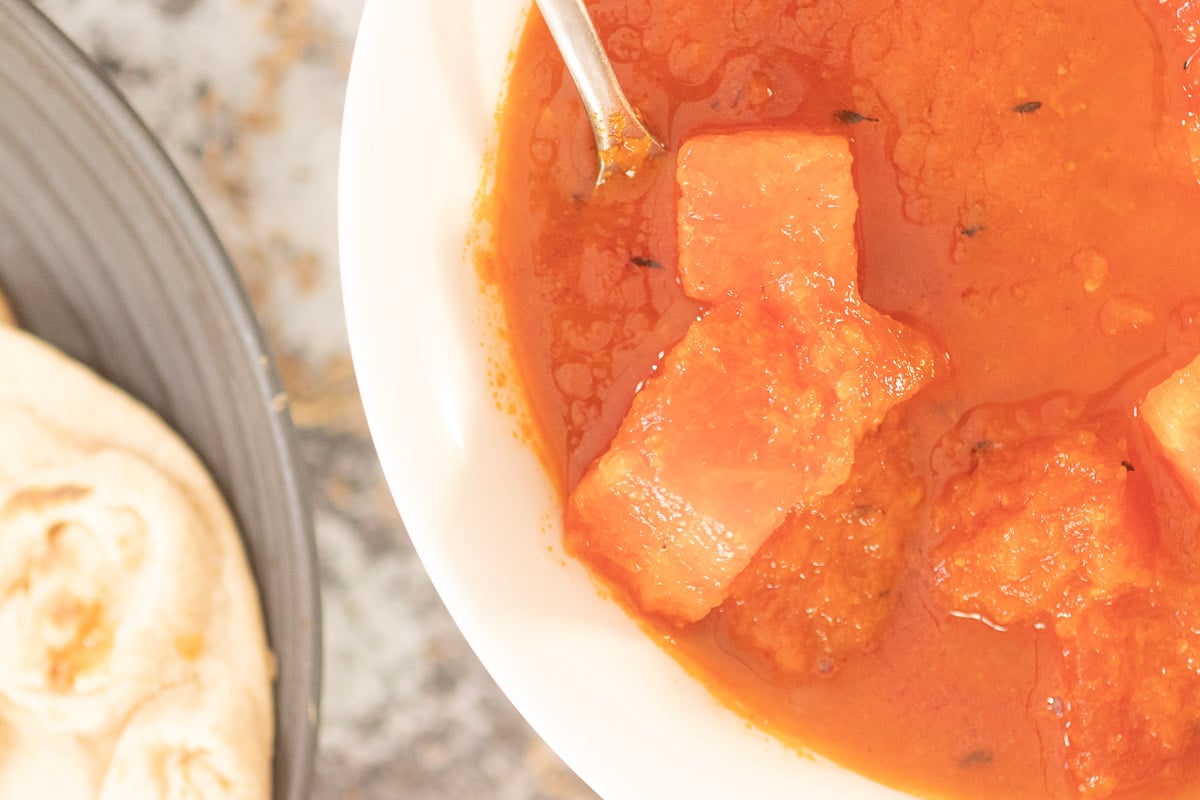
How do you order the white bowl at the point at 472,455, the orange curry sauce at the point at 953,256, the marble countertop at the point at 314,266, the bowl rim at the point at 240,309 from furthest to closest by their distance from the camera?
1. the marble countertop at the point at 314,266
2. the bowl rim at the point at 240,309
3. the orange curry sauce at the point at 953,256
4. the white bowl at the point at 472,455

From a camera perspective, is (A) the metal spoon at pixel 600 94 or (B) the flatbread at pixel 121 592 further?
(B) the flatbread at pixel 121 592

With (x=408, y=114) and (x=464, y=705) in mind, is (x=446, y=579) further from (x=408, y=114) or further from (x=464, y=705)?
(x=408, y=114)

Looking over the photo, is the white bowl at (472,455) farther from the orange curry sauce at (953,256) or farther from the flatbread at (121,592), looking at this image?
the flatbread at (121,592)

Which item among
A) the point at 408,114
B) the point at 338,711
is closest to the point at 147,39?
the point at 408,114

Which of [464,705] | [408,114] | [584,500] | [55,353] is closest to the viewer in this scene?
[408,114]

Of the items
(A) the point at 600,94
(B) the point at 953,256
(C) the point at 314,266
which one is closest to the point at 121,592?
(C) the point at 314,266

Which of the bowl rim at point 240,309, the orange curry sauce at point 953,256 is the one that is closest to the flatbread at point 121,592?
the bowl rim at point 240,309

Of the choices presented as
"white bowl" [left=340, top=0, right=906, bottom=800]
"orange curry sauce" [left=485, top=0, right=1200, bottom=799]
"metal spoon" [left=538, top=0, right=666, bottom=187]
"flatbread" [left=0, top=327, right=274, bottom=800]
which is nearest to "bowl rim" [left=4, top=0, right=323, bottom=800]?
"flatbread" [left=0, top=327, right=274, bottom=800]
